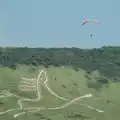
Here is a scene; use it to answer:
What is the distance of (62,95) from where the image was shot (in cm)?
1090

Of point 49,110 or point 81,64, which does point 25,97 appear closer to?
point 49,110

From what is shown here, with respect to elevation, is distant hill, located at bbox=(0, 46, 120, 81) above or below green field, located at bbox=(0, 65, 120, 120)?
above

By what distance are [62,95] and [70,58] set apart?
1.75 m

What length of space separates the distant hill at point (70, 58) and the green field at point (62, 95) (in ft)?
0.76

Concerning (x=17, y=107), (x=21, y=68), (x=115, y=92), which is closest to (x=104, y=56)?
(x=115, y=92)

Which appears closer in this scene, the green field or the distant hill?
the green field

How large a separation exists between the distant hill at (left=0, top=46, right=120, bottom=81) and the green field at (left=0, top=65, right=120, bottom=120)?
0.76ft

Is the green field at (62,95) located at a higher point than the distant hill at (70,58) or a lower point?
lower

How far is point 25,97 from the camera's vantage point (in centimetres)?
1066

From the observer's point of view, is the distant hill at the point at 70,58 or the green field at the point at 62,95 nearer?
the green field at the point at 62,95

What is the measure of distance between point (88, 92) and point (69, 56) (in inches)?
65.8

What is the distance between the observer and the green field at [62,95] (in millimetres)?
10281

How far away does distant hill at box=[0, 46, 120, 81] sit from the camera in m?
12.0

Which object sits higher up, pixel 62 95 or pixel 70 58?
pixel 70 58
